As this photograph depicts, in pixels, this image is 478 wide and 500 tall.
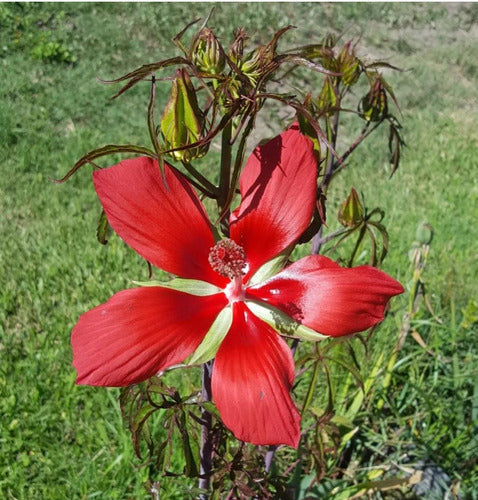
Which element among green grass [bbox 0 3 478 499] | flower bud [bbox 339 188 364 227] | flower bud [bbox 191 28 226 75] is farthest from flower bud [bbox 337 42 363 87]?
flower bud [bbox 191 28 226 75]

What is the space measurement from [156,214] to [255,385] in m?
0.23

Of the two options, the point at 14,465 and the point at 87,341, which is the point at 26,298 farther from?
the point at 87,341

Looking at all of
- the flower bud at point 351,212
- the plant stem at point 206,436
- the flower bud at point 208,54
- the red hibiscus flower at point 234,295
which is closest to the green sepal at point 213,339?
the red hibiscus flower at point 234,295

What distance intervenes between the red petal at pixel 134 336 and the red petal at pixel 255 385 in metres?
0.05

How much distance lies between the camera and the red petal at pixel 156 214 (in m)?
0.82

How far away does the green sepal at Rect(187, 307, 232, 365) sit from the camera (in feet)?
2.84

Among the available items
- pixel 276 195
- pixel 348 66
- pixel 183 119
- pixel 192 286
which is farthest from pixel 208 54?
pixel 348 66

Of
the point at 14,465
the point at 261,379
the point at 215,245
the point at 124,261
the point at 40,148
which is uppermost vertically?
the point at 215,245

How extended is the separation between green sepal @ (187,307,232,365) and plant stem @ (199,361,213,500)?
11 cm

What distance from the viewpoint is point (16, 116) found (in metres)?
3.67

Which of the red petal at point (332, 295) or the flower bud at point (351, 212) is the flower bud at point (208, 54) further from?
the flower bud at point (351, 212)

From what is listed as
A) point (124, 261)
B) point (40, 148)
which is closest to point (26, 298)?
point (124, 261)

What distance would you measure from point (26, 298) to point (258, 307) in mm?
1817

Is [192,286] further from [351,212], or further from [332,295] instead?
[351,212]
